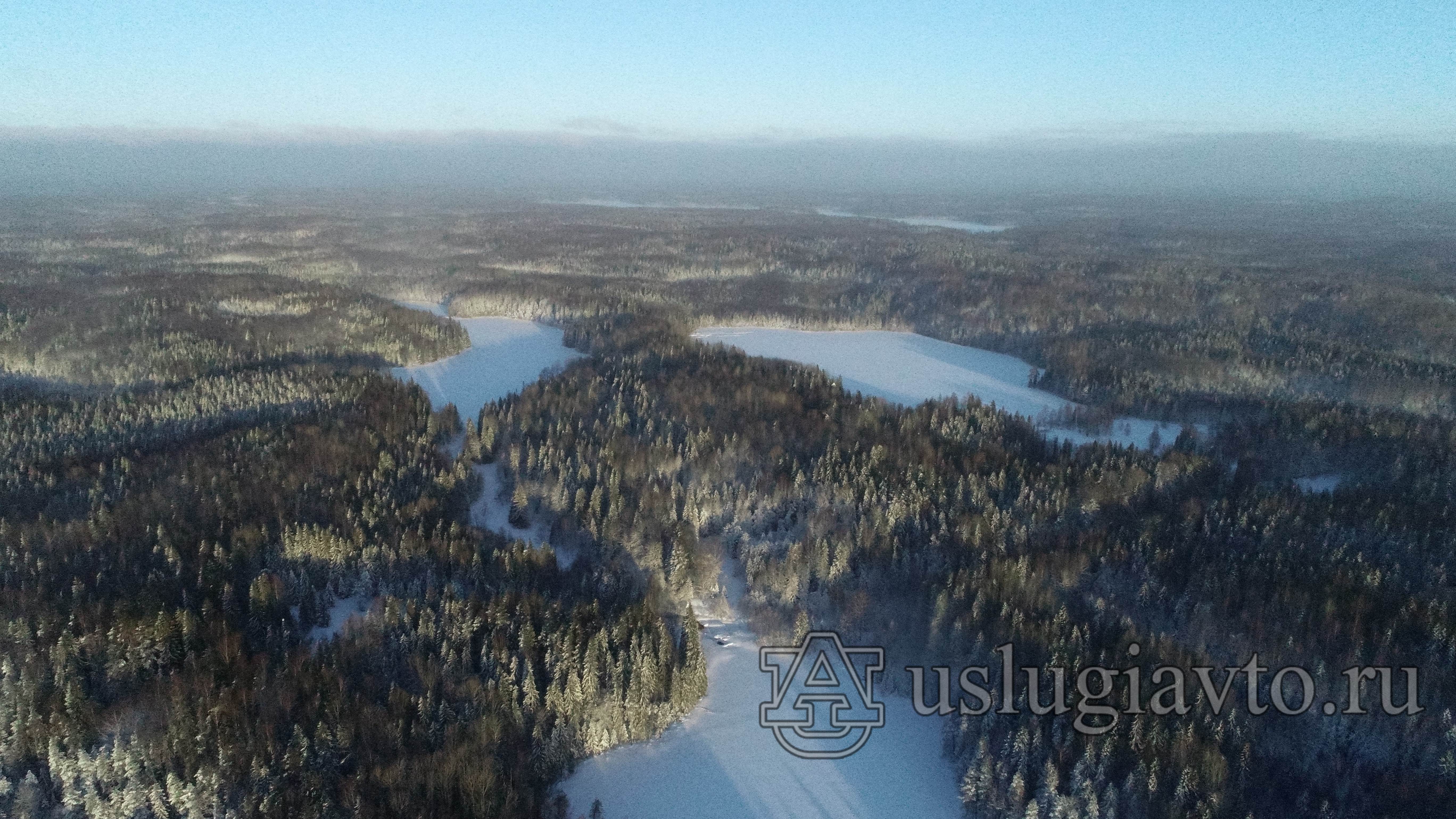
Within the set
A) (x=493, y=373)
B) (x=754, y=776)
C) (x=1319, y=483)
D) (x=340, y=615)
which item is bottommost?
(x=754, y=776)

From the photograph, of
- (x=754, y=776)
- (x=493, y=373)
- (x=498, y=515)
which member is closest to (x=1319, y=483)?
(x=754, y=776)

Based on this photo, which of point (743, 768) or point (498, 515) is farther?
point (498, 515)

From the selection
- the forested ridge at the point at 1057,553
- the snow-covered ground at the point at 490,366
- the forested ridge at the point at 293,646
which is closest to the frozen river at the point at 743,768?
the forested ridge at the point at 293,646

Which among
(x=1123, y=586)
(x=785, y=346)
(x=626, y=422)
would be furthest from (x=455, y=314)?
(x=1123, y=586)

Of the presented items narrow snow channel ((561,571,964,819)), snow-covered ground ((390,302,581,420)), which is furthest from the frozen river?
snow-covered ground ((390,302,581,420))

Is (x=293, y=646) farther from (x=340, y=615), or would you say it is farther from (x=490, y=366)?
(x=490, y=366)

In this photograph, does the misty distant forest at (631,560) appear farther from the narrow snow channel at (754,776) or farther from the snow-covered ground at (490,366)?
the snow-covered ground at (490,366)
